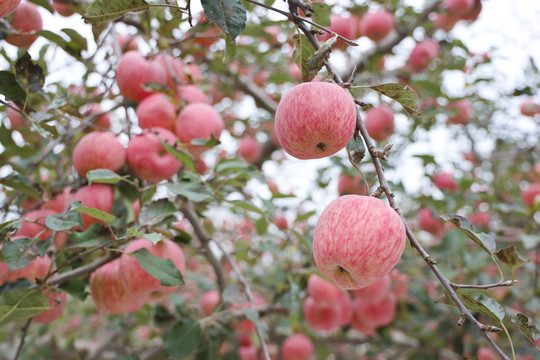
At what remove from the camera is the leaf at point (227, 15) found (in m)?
0.67

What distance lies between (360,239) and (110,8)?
61 cm

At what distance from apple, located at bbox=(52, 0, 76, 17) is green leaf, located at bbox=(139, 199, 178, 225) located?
827 millimetres

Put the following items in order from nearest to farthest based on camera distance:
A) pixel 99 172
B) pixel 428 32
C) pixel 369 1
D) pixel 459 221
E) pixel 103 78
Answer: pixel 459 221, pixel 99 172, pixel 103 78, pixel 369 1, pixel 428 32

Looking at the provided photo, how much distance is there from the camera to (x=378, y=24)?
6.82 feet

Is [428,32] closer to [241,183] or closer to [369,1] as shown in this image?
[369,1]

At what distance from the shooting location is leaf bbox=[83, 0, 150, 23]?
711 mm

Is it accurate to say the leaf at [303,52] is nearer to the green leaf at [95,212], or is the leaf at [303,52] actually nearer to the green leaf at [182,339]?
the green leaf at [95,212]

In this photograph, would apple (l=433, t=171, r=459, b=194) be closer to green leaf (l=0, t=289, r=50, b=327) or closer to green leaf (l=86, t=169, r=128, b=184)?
green leaf (l=86, t=169, r=128, b=184)

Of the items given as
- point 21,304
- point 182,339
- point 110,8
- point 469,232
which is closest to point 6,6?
point 110,8

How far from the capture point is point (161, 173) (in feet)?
3.76

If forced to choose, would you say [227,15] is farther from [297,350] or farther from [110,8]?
[297,350]

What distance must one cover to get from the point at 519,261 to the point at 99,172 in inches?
35.6

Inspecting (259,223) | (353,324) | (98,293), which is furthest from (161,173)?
(353,324)

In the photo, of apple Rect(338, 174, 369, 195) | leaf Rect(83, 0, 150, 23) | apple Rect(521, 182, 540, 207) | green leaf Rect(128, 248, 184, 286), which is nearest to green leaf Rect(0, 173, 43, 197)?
green leaf Rect(128, 248, 184, 286)
